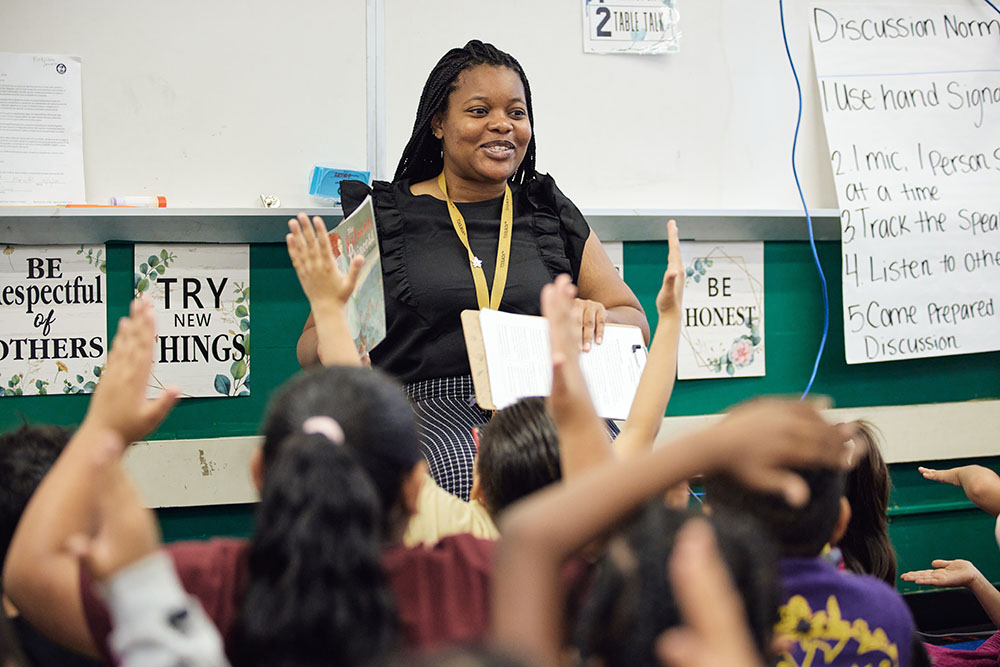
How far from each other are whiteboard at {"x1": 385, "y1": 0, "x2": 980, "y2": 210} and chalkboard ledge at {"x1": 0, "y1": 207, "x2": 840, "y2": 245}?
0.23ft

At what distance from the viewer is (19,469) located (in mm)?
1222

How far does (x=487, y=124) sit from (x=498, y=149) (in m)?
0.06

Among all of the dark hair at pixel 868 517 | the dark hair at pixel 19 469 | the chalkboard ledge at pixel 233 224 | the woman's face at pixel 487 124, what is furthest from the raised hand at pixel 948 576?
the dark hair at pixel 19 469

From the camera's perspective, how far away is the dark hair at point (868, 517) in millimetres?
1597

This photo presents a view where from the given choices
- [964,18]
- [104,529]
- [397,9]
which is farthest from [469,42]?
[104,529]

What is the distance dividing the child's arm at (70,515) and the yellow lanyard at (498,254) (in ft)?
3.73

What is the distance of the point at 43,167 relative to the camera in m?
→ 2.16

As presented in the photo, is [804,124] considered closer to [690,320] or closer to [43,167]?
[690,320]

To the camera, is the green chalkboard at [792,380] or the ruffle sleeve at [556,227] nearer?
the ruffle sleeve at [556,227]

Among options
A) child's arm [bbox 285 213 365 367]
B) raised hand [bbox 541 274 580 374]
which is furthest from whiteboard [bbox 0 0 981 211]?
raised hand [bbox 541 274 580 374]

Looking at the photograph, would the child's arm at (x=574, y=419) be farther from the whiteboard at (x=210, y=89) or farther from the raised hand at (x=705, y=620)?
the whiteboard at (x=210, y=89)

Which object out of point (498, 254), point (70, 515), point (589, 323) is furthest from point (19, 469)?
point (498, 254)

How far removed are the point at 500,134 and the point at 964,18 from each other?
5.07ft

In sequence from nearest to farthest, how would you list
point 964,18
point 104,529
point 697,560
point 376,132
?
1. point 697,560
2. point 104,529
3. point 376,132
4. point 964,18
